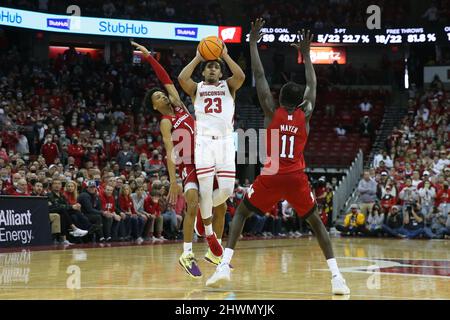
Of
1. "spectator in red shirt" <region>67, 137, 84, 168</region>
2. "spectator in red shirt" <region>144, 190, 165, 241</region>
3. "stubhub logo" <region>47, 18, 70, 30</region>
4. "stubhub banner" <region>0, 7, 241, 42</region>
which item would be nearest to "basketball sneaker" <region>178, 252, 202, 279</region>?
"spectator in red shirt" <region>144, 190, 165, 241</region>

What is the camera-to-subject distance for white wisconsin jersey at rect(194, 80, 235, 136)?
9234 mm

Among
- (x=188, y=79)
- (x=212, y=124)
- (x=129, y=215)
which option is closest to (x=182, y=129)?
(x=212, y=124)

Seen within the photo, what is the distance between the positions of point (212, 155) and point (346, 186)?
635 inches

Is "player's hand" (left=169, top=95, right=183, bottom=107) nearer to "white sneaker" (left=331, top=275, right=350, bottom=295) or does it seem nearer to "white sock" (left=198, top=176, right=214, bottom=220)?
"white sock" (left=198, top=176, right=214, bottom=220)

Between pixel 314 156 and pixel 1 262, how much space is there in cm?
1892

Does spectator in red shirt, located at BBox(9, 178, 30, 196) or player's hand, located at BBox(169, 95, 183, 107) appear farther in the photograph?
spectator in red shirt, located at BBox(9, 178, 30, 196)

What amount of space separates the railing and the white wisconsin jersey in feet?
49.1

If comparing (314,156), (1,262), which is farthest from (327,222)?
(1,262)

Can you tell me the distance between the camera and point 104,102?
1126 inches

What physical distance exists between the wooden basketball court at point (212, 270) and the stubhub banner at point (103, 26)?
14183 mm

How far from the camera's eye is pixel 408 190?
845 inches

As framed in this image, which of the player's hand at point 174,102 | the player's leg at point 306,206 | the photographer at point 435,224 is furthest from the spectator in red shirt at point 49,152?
the player's leg at point 306,206

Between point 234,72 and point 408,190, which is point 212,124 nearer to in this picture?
point 234,72
